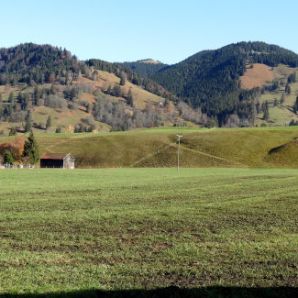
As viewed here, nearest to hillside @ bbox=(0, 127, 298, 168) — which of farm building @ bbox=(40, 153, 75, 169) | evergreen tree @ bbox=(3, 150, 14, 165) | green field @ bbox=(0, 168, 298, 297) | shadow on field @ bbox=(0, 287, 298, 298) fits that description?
farm building @ bbox=(40, 153, 75, 169)

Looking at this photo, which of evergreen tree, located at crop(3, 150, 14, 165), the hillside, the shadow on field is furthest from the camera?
the hillside

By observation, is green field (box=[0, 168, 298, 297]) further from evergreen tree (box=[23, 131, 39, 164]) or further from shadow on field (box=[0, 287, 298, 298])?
evergreen tree (box=[23, 131, 39, 164])

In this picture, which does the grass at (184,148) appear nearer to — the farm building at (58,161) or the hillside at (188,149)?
the hillside at (188,149)

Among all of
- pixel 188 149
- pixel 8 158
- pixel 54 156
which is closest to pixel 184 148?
pixel 188 149

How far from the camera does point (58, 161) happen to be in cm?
16150

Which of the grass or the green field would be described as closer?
the green field

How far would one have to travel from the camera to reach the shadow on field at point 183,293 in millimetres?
16594

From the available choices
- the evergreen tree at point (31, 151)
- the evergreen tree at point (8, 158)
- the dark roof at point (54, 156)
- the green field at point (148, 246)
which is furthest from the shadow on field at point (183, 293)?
the evergreen tree at point (31, 151)

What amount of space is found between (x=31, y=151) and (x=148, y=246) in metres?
143

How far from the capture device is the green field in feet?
60.2

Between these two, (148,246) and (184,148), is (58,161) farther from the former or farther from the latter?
(148,246)

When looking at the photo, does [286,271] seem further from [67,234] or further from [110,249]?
[67,234]

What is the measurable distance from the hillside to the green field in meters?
114

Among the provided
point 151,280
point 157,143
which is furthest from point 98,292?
point 157,143
